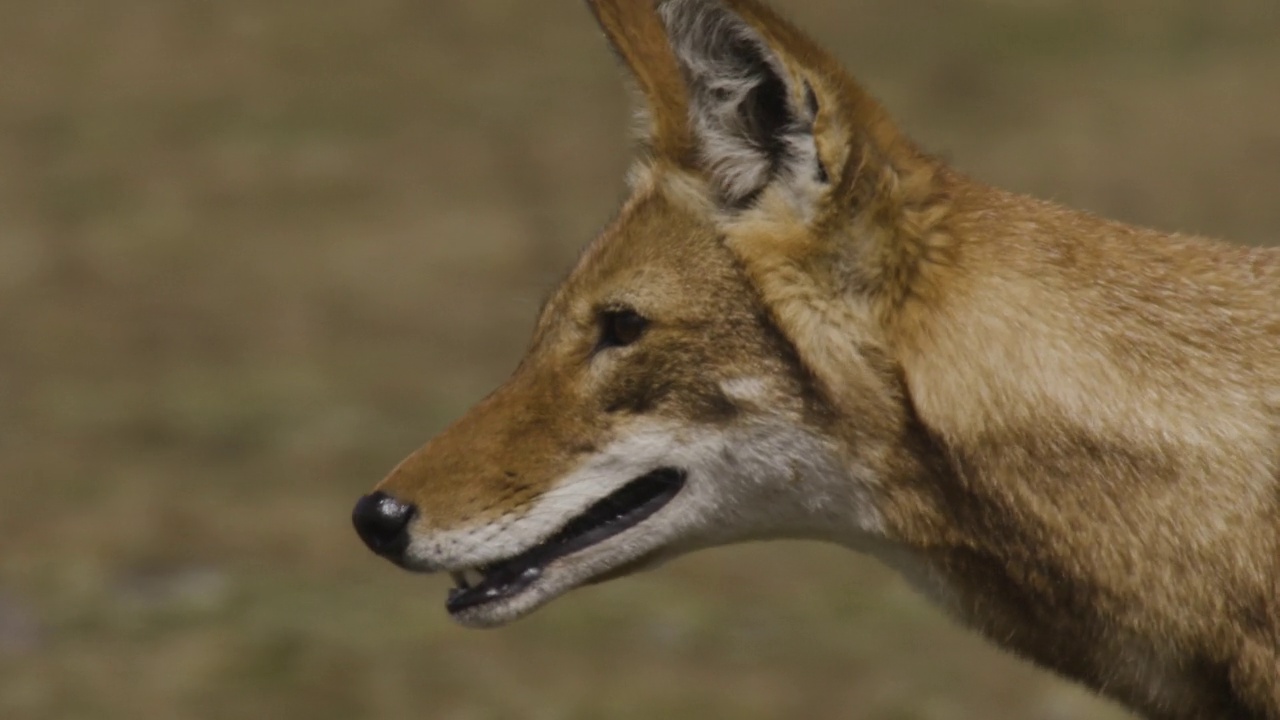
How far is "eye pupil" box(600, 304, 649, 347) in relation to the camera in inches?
185

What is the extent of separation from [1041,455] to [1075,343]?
0.25m

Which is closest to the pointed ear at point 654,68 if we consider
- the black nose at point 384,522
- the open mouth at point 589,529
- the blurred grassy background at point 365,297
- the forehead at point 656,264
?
the forehead at point 656,264

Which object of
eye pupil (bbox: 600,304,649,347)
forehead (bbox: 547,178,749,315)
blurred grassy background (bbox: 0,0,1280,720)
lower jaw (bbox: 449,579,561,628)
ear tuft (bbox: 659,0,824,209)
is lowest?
blurred grassy background (bbox: 0,0,1280,720)

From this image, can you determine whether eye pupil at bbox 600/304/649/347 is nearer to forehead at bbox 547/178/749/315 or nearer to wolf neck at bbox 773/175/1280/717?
forehead at bbox 547/178/749/315

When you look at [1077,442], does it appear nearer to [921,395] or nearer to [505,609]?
[921,395]

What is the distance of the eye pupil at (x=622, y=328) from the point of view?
15.4ft

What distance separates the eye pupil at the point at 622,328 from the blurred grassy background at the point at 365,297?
176cm

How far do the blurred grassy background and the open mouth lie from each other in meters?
1.77

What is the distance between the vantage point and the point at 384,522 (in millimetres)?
4770

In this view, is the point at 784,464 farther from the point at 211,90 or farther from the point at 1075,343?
the point at 211,90

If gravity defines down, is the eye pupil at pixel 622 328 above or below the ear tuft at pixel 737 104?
below

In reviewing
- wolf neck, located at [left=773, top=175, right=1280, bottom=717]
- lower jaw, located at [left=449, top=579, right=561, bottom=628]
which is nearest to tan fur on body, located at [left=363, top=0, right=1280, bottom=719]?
wolf neck, located at [left=773, top=175, right=1280, bottom=717]

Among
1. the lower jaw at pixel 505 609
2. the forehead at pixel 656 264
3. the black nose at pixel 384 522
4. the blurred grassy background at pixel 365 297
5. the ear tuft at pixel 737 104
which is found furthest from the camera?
the blurred grassy background at pixel 365 297

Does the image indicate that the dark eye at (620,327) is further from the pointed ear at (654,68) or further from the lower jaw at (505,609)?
the lower jaw at (505,609)
